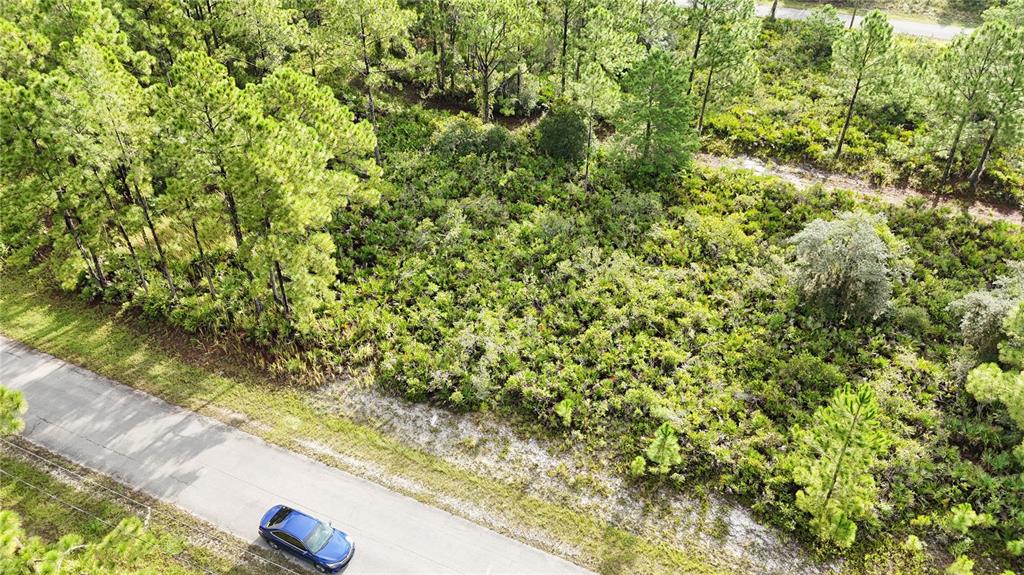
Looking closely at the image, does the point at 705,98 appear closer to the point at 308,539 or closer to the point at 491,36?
the point at 491,36

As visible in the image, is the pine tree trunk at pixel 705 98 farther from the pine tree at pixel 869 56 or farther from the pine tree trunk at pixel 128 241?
the pine tree trunk at pixel 128 241

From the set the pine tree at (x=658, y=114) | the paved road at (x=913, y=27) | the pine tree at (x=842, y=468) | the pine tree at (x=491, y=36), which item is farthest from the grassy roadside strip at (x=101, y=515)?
the paved road at (x=913, y=27)

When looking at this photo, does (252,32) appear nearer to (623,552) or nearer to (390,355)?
(390,355)

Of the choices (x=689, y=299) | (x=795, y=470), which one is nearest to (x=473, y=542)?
(x=795, y=470)

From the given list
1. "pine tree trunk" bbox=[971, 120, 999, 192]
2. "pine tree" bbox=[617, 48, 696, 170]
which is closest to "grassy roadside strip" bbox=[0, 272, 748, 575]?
"pine tree" bbox=[617, 48, 696, 170]

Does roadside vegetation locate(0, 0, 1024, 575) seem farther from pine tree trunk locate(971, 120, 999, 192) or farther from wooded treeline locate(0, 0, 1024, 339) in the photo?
pine tree trunk locate(971, 120, 999, 192)
